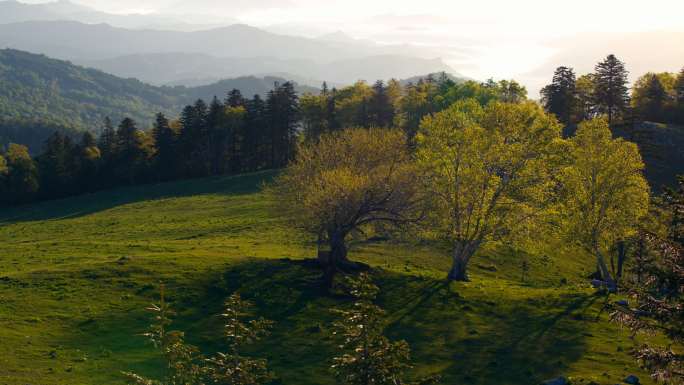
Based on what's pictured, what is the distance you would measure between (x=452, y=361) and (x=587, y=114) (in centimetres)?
10781

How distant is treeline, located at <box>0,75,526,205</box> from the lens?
131 metres

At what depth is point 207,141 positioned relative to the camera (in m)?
137

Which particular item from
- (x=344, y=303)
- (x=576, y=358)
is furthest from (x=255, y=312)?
(x=576, y=358)

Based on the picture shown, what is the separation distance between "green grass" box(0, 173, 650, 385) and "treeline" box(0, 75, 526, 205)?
216 ft

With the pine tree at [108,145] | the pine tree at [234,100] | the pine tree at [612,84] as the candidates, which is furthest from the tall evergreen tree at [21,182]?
the pine tree at [612,84]

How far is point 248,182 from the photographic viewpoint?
114 m

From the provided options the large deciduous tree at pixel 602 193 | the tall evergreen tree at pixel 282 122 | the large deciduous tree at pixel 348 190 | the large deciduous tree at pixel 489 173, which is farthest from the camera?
the tall evergreen tree at pixel 282 122

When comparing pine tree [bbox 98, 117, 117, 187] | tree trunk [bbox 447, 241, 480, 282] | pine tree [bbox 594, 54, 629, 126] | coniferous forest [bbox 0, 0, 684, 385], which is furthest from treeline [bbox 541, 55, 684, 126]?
pine tree [bbox 98, 117, 117, 187]

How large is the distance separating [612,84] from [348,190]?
89.3m

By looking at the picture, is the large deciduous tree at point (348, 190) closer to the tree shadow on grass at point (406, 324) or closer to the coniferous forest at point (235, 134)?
the tree shadow on grass at point (406, 324)

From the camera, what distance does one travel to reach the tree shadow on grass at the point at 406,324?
114ft

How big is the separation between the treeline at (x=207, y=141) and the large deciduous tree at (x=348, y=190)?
7851 centimetres

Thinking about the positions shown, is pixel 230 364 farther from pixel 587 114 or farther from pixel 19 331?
pixel 587 114

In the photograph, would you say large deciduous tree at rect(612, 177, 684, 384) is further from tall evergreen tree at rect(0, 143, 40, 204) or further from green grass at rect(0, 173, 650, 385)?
tall evergreen tree at rect(0, 143, 40, 204)
